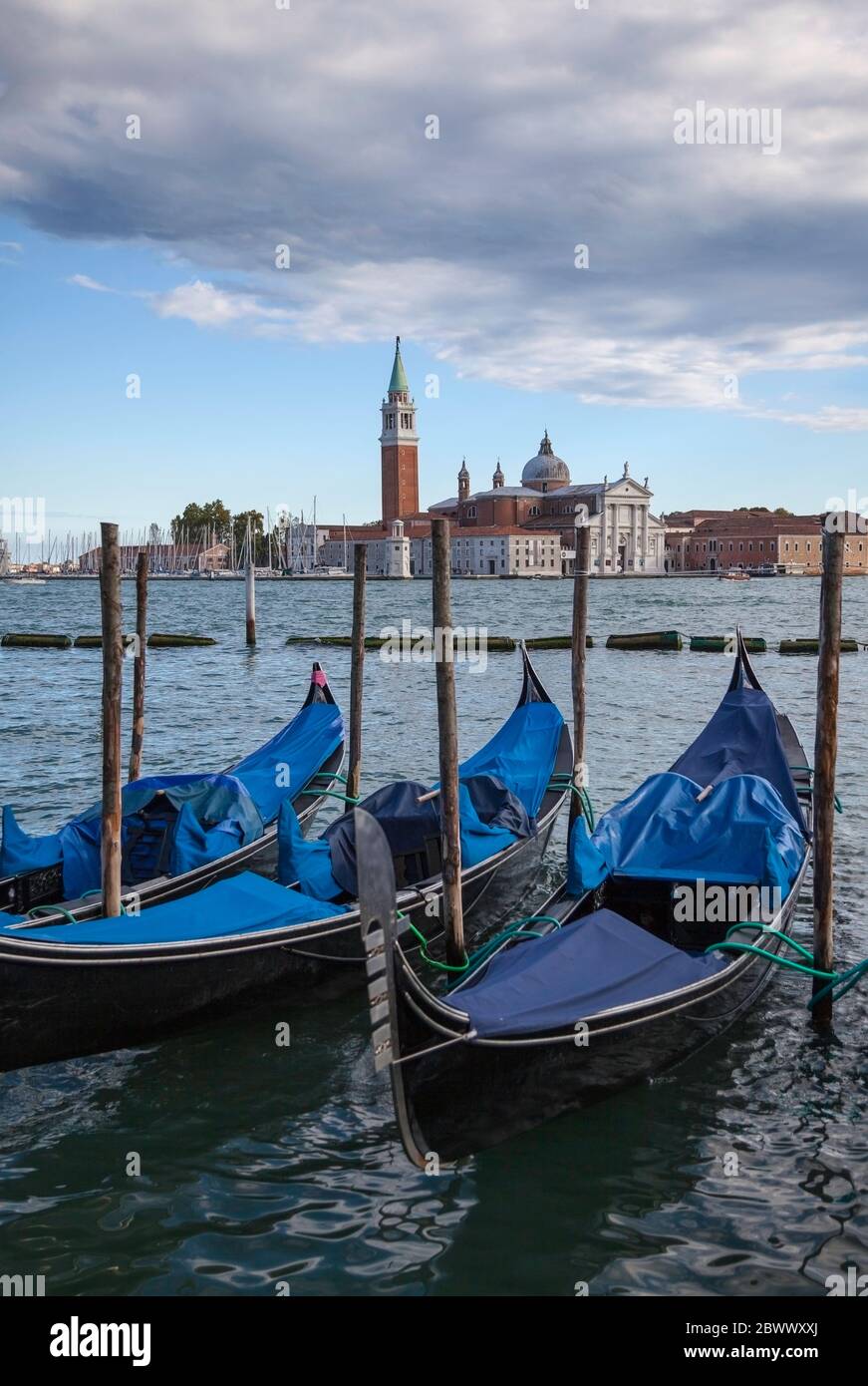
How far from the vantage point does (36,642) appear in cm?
2380

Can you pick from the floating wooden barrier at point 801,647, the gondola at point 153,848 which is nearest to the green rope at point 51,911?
the gondola at point 153,848

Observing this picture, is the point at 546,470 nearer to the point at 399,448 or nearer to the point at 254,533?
the point at 399,448

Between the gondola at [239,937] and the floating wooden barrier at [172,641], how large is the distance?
18442mm

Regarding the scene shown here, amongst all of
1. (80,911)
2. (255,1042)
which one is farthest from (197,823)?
(255,1042)

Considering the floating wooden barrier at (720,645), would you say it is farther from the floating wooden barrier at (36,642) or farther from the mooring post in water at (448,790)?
the mooring post in water at (448,790)

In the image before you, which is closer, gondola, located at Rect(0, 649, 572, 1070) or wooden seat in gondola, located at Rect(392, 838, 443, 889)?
gondola, located at Rect(0, 649, 572, 1070)

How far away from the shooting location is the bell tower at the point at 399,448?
8319cm

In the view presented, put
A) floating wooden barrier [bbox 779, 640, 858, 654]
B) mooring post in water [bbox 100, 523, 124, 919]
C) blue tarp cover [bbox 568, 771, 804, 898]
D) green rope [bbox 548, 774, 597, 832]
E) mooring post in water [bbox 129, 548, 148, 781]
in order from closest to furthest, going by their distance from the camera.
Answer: mooring post in water [bbox 100, 523, 124, 919] < blue tarp cover [bbox 568, 771, 804, 898] < green rope [bbox 548, 774, 597, 832] < mooring post in water [bbox 129, 548, 148, 781] < floating wooden barrier [bbox 779, 640, 858, 654]

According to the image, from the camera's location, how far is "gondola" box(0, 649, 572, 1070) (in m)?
3.79

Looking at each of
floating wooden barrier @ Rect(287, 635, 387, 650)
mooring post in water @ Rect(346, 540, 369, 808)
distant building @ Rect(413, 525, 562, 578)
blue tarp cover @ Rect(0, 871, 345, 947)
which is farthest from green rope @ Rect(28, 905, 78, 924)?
distant building @ Rect(413, 525, 562, 578)

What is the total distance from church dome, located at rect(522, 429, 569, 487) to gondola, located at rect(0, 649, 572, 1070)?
81.6 m

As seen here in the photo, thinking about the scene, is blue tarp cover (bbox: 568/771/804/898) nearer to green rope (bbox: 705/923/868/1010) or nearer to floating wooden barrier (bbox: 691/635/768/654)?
green rope (bbox: 705/923/868/1010)
